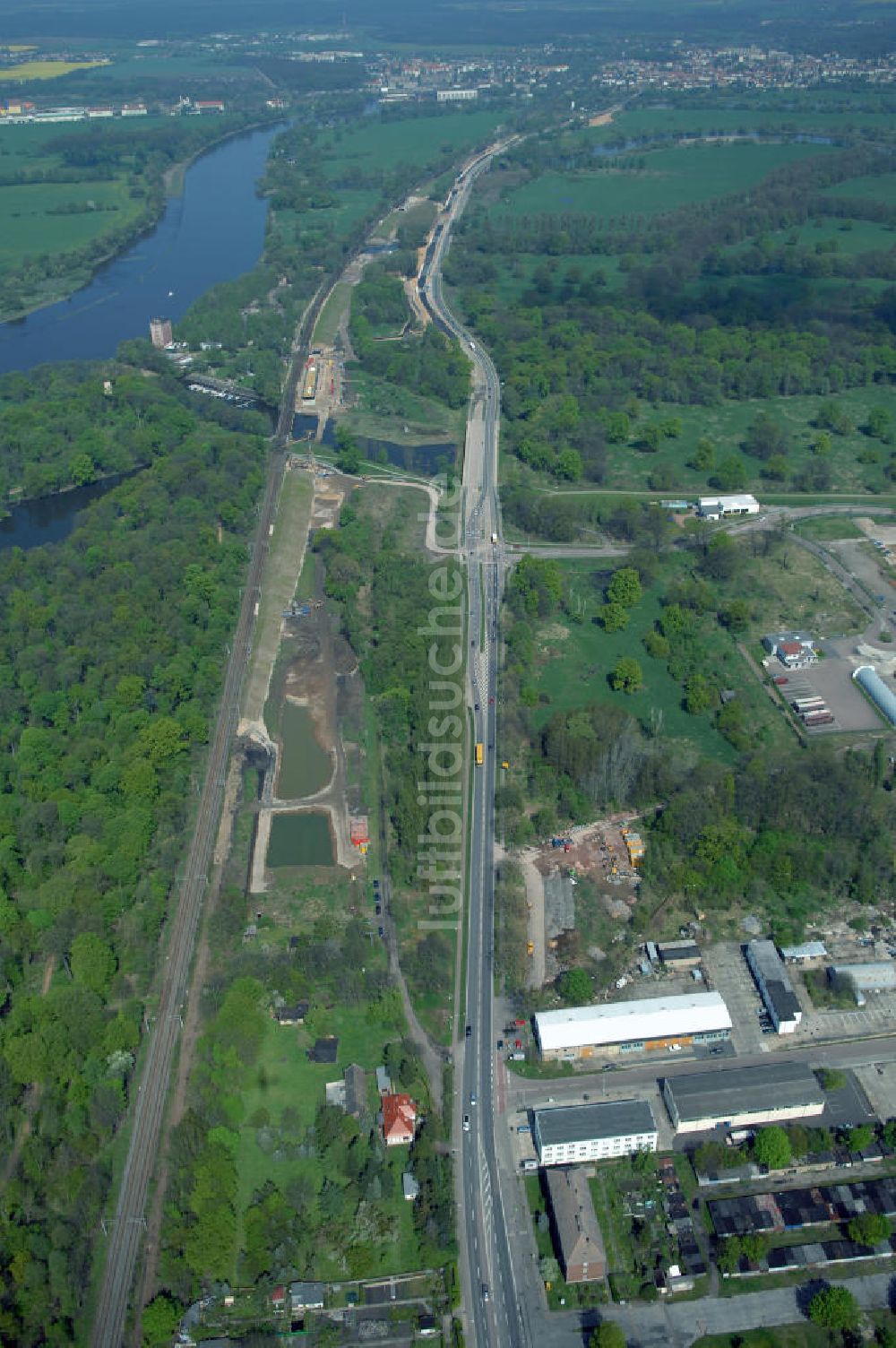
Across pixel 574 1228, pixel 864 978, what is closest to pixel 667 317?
pixel 864 978

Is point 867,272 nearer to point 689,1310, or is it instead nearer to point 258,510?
point 258,510

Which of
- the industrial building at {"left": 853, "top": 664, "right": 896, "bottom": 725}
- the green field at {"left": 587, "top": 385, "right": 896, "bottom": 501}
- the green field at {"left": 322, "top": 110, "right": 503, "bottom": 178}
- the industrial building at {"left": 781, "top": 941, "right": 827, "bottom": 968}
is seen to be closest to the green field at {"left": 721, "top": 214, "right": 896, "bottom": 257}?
the green field at {"left": 587, "top": 385, "right": 896, "bottom": 501}

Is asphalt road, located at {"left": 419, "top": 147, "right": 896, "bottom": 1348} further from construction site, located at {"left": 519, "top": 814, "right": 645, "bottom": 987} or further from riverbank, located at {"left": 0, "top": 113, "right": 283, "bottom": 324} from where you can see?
riverbank, located at {"left": 0, "top": 113, "right": 283, "bottom": 324}

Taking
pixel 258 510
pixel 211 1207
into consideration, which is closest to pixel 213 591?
pixel 258 510

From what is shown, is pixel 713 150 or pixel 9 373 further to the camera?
pixel 713 150

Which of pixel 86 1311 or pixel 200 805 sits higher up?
pixel 200 805

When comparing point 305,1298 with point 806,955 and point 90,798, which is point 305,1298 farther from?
point 90,798

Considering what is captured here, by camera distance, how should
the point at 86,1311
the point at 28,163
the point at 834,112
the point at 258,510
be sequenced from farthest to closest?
the point at 834,112 < the point at 28,163 < the point at 258,510 < the point at 86,1311

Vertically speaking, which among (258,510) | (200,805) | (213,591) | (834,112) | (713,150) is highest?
(834,112)
